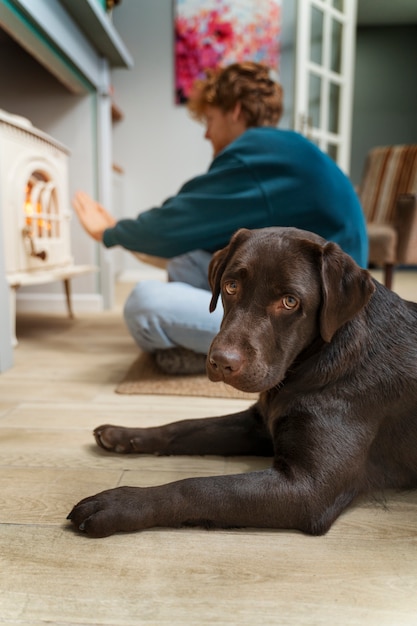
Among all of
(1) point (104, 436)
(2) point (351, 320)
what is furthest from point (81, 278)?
(2) point (351, 320)

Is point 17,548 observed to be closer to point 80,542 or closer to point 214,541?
point 80,542

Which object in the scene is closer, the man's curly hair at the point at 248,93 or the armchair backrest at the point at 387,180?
the man's curly hair at the point at 248,93

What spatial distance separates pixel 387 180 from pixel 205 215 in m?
3.29

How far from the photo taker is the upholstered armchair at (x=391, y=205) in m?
4.03

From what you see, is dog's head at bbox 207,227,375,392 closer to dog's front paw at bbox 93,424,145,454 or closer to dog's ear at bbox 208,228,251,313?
dog's ear at bbox 208,228,251,313

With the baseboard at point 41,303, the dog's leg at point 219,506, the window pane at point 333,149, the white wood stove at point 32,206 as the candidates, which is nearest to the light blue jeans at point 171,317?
the white wood stove at point 32,206

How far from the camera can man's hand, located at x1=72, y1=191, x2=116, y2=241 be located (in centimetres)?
266

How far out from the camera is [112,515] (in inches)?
38.8

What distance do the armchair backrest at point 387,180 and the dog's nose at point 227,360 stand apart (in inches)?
159

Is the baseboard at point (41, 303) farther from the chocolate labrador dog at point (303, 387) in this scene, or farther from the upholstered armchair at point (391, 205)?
the chocolate labrador dog at point (303, 387)

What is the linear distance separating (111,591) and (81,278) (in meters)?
3.25

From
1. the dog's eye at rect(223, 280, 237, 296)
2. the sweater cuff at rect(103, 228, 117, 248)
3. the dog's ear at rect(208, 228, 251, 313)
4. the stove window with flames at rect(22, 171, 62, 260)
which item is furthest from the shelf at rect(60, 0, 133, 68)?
the dog's eye at rect(223, 280, 237, 296)

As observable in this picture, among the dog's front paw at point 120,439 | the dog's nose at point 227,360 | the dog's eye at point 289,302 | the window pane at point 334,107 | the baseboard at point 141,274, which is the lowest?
the dog's front paw at point 120,439

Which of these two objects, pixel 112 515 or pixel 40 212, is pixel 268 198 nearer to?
pixel 112 515
